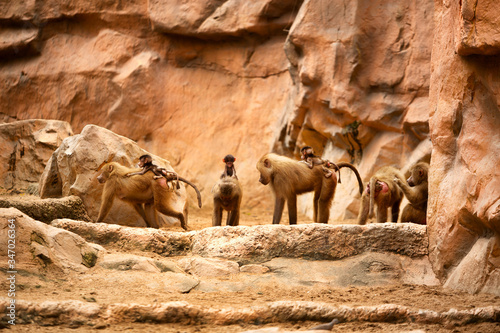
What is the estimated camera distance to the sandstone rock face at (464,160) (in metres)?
4.67

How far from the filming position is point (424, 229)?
5688 millimetres

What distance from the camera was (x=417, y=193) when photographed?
7.48m

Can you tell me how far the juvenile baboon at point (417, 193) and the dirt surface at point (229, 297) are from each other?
96.2 inches

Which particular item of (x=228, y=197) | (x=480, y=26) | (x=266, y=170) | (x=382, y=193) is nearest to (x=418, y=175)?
(x=382, y=193)

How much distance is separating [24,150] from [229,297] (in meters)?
7.79

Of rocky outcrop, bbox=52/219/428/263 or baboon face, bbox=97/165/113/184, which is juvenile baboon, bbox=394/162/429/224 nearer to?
rocky outcrop, bbox=52/219/428/263

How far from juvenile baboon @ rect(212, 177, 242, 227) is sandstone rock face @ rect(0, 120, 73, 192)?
4.40 metres

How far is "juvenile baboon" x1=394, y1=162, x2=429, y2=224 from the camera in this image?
745 cm

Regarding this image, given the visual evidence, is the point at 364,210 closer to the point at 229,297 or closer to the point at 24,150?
the point at 229,297

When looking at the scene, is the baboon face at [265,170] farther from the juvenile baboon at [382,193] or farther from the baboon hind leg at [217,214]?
the juvenile baboon at [382,193]

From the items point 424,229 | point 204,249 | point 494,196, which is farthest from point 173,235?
point 494,196

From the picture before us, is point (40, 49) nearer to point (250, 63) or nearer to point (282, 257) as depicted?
point (250, 63)

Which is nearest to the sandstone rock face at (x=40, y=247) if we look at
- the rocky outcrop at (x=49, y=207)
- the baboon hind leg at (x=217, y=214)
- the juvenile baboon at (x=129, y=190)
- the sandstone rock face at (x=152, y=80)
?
the rocky outcrop at (x=49, y=207)

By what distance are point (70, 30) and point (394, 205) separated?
9633mm
